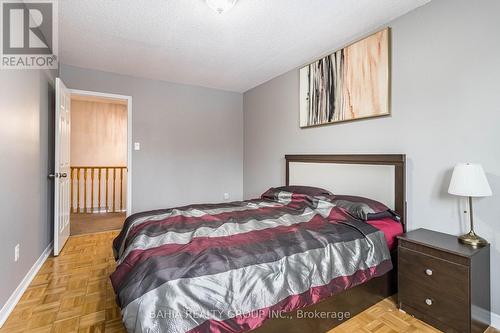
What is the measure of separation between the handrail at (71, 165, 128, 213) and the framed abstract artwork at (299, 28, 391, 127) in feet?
14.1

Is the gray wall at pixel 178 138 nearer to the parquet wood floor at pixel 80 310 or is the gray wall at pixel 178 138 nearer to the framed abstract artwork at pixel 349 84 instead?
the parquet wood floor at pixel 80 310

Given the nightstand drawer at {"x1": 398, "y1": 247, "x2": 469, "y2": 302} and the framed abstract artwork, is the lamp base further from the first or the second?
the framed abstract artwork

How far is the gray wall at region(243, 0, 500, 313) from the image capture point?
1712mm

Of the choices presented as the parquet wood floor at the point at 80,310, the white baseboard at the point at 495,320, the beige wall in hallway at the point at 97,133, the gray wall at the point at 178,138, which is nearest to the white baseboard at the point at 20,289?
the parquet wood floor at the point at 80,310

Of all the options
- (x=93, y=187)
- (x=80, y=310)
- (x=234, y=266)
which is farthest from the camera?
(x=93, y=187)

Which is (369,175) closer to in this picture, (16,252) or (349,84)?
(349,84)

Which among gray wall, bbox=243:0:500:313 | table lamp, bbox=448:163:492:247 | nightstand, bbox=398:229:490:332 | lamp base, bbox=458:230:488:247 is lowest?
nightstand, bbox=398:229:490:332

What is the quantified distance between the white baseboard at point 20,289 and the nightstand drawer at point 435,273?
2.88 meters

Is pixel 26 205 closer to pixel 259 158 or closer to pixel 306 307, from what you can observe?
pixel 306 307

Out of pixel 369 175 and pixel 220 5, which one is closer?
pixel 220 5

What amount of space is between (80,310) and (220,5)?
8.37 feet

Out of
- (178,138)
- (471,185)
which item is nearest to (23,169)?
(178,138)

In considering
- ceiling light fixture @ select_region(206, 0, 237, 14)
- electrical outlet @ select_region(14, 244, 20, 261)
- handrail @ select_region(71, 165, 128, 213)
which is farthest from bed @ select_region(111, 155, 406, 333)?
handrail @ select_region(71, 165, 128, 213)

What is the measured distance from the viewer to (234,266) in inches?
51.8
